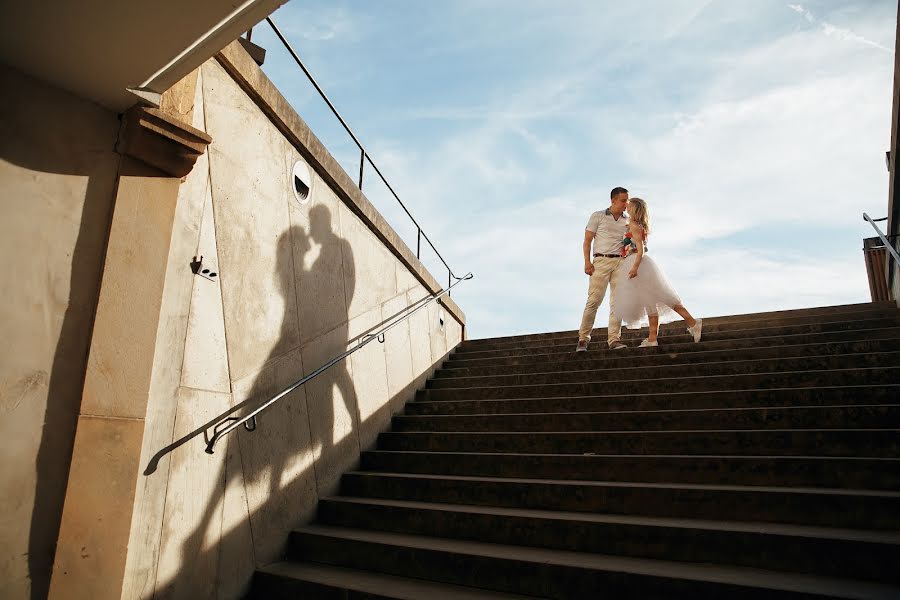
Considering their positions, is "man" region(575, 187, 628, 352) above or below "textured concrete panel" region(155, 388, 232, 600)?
above

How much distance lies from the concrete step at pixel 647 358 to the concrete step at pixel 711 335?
0.47m

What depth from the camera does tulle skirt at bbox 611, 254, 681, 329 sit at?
5238 millimetres

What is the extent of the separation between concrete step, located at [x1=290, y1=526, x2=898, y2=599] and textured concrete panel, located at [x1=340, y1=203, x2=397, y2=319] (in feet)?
6.66

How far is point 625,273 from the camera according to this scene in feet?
17.8

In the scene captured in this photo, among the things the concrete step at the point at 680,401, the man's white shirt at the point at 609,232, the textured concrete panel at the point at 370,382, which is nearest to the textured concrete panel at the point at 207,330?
the textured concrete panel at the point at 370,382

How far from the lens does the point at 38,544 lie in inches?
80.2

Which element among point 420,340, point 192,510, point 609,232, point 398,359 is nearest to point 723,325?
point 609,232

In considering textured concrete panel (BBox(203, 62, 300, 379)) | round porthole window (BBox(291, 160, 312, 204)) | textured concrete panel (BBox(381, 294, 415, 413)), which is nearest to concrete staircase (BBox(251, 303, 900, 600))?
textured concrete panel (BBox(381, 294, 415, 413))

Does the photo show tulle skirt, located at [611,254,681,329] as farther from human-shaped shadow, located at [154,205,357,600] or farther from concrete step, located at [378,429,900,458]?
human-shaped shadow, located at [154,205,357,600]

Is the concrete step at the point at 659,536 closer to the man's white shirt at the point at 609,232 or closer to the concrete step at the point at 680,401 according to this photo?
the concrete step at the point at 680,401

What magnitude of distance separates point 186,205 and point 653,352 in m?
4.66

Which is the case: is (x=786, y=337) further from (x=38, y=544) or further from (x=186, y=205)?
(x=38, y=544)

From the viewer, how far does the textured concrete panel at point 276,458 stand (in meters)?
3.21

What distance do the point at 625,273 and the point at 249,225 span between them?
375 cm
